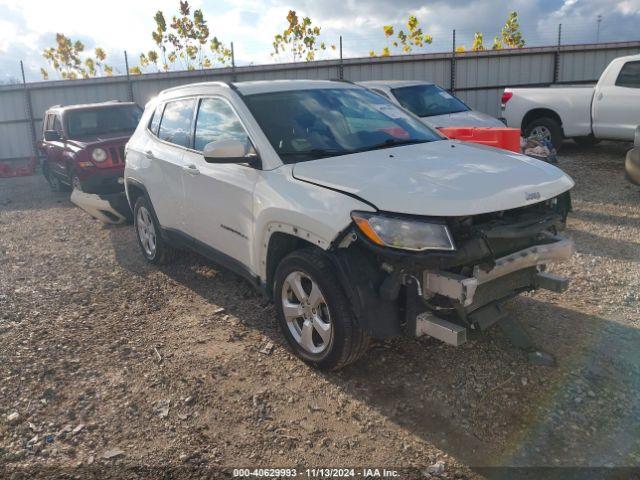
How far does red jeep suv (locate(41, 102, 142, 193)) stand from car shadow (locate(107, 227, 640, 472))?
5583mm

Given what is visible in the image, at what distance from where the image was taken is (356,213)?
9.82 ft

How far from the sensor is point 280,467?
110 inches

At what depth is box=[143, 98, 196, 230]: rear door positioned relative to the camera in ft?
15.8

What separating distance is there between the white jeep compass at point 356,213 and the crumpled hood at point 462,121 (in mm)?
4533

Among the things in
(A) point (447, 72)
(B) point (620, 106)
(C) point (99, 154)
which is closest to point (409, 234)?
(C) point (99, 154)

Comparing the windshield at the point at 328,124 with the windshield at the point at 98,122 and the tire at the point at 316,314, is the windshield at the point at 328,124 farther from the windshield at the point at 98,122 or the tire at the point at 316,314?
the windshield at the point at 98,122

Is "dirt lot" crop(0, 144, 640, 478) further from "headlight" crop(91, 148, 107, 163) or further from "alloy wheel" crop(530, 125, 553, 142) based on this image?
"alloy wheel" crop(530, 125, 553, 142)

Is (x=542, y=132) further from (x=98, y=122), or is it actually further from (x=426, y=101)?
(x=98, y=122)

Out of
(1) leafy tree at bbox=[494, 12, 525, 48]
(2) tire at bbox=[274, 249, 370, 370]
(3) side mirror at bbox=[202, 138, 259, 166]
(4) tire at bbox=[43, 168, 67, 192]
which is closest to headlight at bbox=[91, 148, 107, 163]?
(4) tire at bbox=[43, 168, 67, 192]

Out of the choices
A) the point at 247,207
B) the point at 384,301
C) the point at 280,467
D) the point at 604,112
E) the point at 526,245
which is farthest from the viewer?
the point at 604,112

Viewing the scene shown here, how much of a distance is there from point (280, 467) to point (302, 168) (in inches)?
69.8

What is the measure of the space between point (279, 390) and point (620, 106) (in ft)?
29.9

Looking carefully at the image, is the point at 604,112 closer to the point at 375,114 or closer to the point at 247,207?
the point at 375,114

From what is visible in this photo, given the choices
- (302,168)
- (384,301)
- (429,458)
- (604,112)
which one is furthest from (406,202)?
(604,112)
